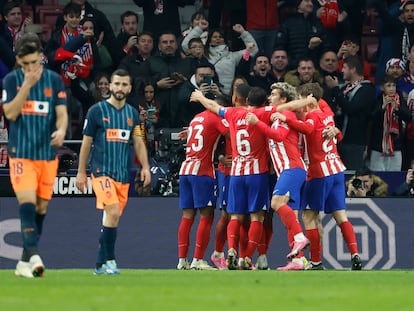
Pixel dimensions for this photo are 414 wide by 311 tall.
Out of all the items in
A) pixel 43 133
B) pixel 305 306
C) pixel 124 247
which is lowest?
pixel 124 247

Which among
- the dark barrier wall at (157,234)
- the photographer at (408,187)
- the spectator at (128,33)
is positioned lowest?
the dark barrier wall at (157,234)

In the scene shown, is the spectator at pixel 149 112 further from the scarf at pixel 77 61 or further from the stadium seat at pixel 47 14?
the stadium seat at pixel 47 14

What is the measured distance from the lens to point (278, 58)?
22.7 meters

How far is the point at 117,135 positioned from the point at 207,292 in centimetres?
344

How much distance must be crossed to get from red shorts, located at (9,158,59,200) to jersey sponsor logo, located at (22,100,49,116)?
47cm

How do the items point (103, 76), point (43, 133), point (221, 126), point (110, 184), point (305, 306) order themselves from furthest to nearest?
point (103, 76) → point (221, 126) → point (110, 184) → point (43, 133) → point (305, 306)

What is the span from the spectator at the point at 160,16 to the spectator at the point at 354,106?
3282 millimetres

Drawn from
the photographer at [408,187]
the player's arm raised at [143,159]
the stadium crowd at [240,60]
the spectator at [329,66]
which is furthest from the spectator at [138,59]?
the player's arm raised at [143,159]

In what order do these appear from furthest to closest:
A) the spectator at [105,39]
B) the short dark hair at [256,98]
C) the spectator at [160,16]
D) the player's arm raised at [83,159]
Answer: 1. the spectator at [160,16]
2. the spectator at [105,39]
3. the short dark hair at [256,98]
4. the player's arm raised at [83,159]

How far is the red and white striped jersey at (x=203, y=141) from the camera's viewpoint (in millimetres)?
18250

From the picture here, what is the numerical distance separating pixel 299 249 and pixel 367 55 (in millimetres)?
8396

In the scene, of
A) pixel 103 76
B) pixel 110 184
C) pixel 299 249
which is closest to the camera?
pixel 110 184

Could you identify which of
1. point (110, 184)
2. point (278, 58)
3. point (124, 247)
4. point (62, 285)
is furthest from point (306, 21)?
point (62, 285)

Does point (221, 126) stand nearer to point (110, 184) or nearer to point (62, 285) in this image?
point (110, 184)
